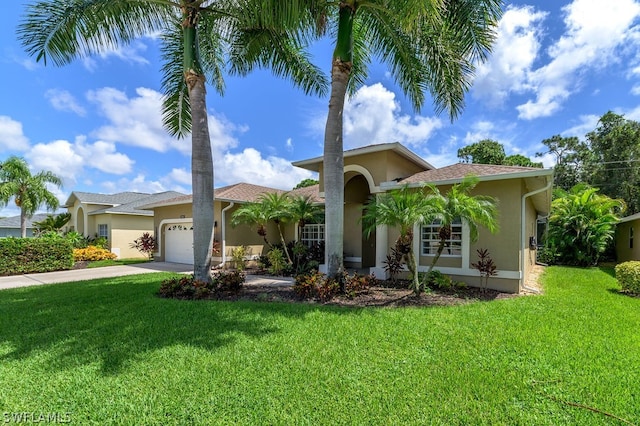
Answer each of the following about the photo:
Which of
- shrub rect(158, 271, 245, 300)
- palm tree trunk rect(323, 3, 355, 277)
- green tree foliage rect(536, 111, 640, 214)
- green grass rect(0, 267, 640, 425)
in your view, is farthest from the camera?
green tree foliage rect(536, 111, 640, 214)

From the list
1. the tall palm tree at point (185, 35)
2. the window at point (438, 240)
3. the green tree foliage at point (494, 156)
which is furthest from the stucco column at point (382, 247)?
the green tree foliage at point (494, 156)

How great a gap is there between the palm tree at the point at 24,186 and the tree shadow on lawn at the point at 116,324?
20.3 m

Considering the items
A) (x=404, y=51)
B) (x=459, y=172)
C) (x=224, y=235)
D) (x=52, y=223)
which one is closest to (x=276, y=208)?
(x=224, y=235)

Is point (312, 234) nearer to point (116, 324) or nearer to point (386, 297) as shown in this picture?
point (386, 297)

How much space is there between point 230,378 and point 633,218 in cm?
2163

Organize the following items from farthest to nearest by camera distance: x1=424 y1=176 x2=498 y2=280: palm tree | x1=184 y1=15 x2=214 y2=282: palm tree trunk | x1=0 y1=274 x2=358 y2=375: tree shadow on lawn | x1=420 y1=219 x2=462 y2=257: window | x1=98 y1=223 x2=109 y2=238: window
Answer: x1=98 y1=223 x2=109 y2=238: window
x1=420 y1=219 x2=462 y2=257: window
x1=184 y1=15 x2=214 y2=282: palm tree trunk
x1=424 y1=176 x2=498 y2=280: palm tree
x1=0 y1=274 x2=358 y2=375: tree shadow on lawn

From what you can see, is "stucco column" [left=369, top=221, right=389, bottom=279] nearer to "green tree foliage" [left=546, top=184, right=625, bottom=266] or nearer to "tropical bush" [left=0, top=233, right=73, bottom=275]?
"green tree foliage" [left=546, top=184, right=625, bottom=266]

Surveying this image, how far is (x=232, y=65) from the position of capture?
40.5ft

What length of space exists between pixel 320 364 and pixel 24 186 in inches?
1214

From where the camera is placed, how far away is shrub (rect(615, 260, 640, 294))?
899 centimetres

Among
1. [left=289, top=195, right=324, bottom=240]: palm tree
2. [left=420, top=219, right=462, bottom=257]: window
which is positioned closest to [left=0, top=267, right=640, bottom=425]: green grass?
[left=420, top=219, right=462, bottom=257]: window

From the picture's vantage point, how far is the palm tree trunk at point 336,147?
8.61 metres

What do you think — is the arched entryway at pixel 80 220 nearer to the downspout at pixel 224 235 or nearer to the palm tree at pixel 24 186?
the palm tree at pixel 24 186

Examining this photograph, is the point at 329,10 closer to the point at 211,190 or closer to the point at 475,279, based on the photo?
the point at 211,190
